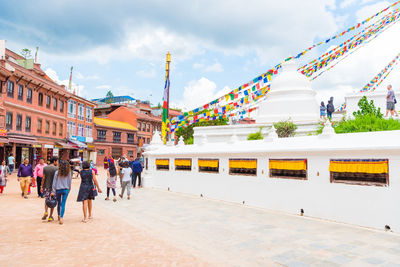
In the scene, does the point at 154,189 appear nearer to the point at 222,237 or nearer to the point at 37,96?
the point at 222,237

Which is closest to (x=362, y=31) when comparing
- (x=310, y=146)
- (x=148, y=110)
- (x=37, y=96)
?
(x=310, y=146)

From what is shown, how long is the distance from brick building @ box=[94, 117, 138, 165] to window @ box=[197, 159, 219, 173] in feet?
117

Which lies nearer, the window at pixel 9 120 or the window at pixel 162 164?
the window at pixel 162 164

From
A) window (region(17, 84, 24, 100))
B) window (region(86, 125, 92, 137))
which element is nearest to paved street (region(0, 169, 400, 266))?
window (region(17, 84, 24, 100))

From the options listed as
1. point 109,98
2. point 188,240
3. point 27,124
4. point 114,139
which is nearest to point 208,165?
point 188,240

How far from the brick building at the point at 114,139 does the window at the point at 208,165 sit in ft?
117

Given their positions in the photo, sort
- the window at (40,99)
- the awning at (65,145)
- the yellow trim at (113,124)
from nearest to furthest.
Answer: the window at (40,99)
the awning at (65,145)
the yellow trim at (113,124)

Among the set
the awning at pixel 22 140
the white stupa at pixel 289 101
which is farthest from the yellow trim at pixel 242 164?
the awning at pixel 22 140

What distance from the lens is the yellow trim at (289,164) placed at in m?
10.4

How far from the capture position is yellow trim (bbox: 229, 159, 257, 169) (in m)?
12.2

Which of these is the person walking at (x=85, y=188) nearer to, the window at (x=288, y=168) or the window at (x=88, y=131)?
the window at (x=288, y=168)

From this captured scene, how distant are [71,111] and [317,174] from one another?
122 feet

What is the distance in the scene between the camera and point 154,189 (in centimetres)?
1761

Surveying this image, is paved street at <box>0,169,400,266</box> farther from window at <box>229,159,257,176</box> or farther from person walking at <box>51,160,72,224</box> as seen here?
window at <box>229,159,257,176</box>
